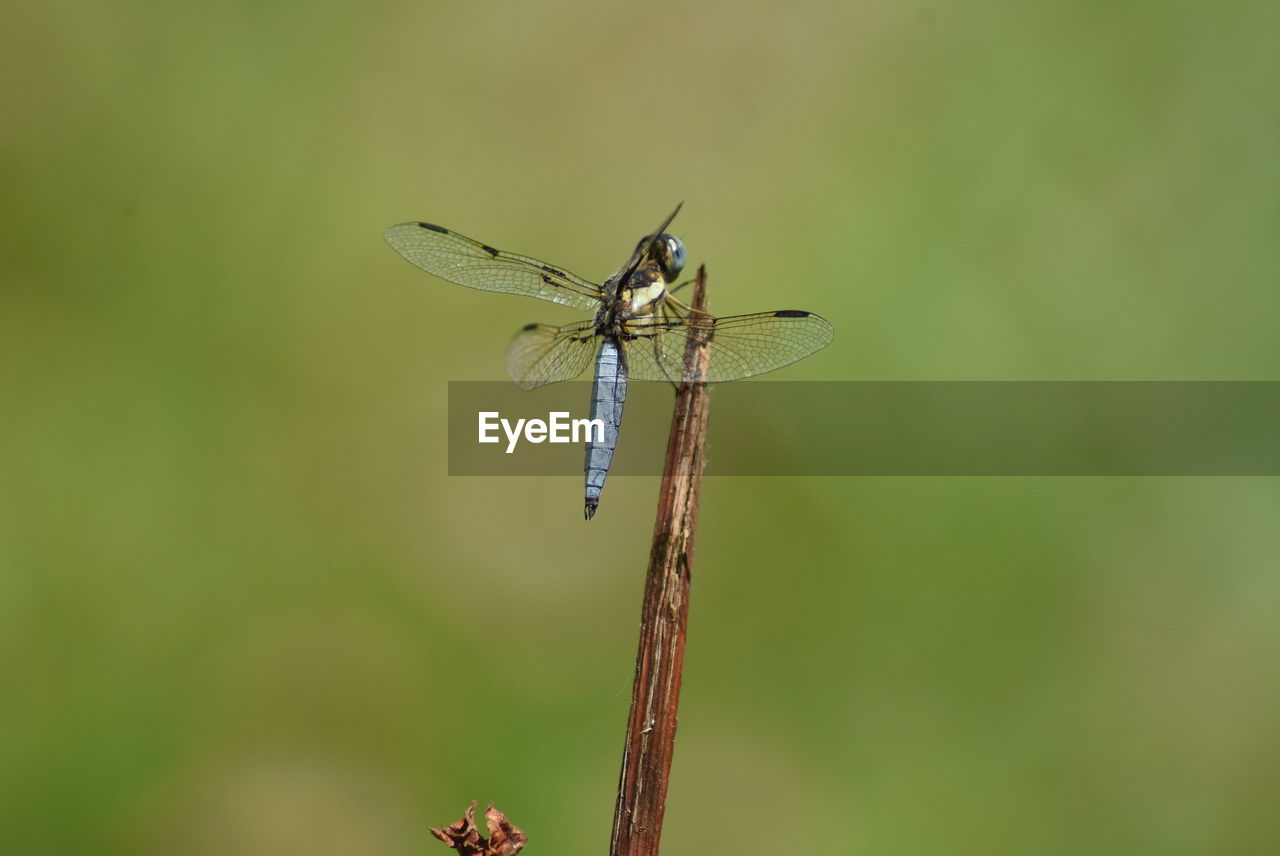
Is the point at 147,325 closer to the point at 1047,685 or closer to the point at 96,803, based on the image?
the point at 96,803

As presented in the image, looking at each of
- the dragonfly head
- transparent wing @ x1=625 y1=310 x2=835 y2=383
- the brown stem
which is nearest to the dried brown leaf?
the brown stem

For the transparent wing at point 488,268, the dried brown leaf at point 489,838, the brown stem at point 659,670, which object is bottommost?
the dried brown leaf at point 489,838

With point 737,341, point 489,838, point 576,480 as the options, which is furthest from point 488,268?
point 489,838

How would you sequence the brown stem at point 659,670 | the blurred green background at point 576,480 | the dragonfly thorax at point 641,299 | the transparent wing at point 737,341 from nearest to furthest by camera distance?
the brown stem at point 659,670, the transparent wing at point 737,341, the dragonfly thorax at point 641,299, the blurred green background at point 576,480

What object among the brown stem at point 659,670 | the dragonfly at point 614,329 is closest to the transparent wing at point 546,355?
the dragonfly at point 614,329

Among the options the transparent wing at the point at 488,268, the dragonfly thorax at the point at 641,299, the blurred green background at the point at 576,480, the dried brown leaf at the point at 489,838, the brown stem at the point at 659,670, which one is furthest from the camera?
the blurred green background at the point at 576,480

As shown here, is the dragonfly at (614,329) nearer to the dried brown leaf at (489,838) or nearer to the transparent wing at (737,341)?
the transparent wing at (737,341)

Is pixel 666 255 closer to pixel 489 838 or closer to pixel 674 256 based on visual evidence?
pixel 674 256

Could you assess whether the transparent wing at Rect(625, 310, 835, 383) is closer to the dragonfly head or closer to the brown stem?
the dragonfly head
